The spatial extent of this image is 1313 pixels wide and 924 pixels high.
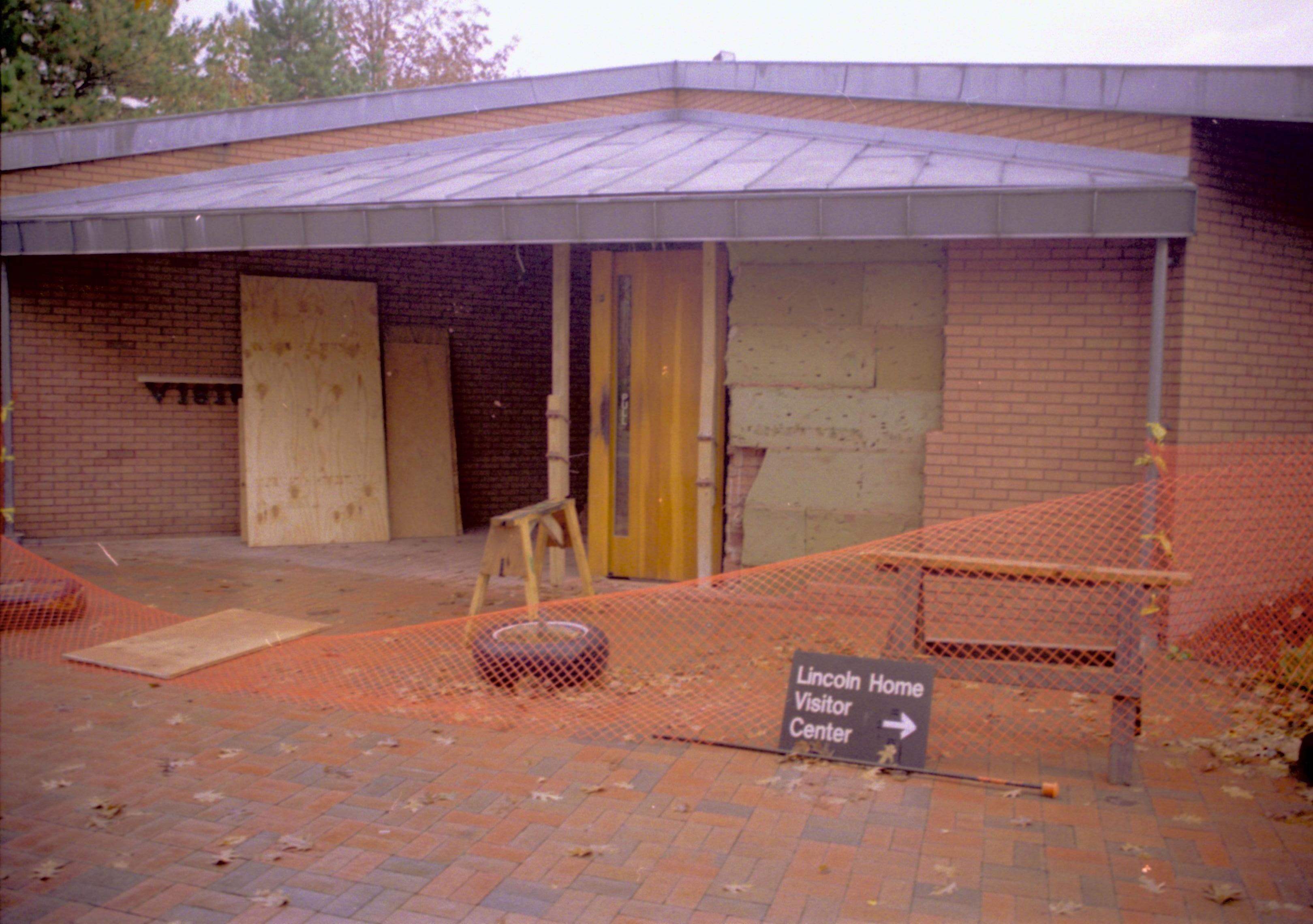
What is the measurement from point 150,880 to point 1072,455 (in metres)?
6.01

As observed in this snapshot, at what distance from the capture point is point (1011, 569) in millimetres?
4898

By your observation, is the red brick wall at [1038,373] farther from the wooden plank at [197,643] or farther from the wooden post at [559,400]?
the wooden plank at [197,643]

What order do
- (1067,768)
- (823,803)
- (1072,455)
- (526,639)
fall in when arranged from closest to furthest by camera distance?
(823,803)
(1067,768)
(526,639)
(1072,455)

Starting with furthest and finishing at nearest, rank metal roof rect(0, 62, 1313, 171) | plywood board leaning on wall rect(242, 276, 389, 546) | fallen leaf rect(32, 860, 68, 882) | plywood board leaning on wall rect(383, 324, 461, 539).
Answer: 1. plywood board leaning on wall rect(383, 324, 461, 539)
2. plywood board leaning on wall rect(242, 276, 389, 546)
3. metal roof rect(0, 62, 1313, 171)
4. fallen leaf rect(32, 860, 68, 882)

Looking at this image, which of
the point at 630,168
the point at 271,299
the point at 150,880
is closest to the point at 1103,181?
the point at 630,168

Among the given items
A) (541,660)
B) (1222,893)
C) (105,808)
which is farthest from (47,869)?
(1222,893)

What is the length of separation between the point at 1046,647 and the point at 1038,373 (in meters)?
2.75

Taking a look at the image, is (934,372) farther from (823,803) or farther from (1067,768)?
(823,803)

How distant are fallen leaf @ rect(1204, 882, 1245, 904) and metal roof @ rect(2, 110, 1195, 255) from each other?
13.0 feet

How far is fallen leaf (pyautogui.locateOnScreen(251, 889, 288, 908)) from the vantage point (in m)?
3.55

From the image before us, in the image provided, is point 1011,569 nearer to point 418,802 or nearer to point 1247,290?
point 418,802

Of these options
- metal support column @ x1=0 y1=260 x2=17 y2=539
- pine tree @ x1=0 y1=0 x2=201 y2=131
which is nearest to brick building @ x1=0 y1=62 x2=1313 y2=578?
metal support column @ x1=0 y1=260 x2=17 y2=539

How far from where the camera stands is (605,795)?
4457mm

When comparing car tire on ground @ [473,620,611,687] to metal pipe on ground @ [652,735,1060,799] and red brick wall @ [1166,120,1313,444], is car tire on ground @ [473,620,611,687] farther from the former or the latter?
red brick wall @ [1166,120,1313,444]
